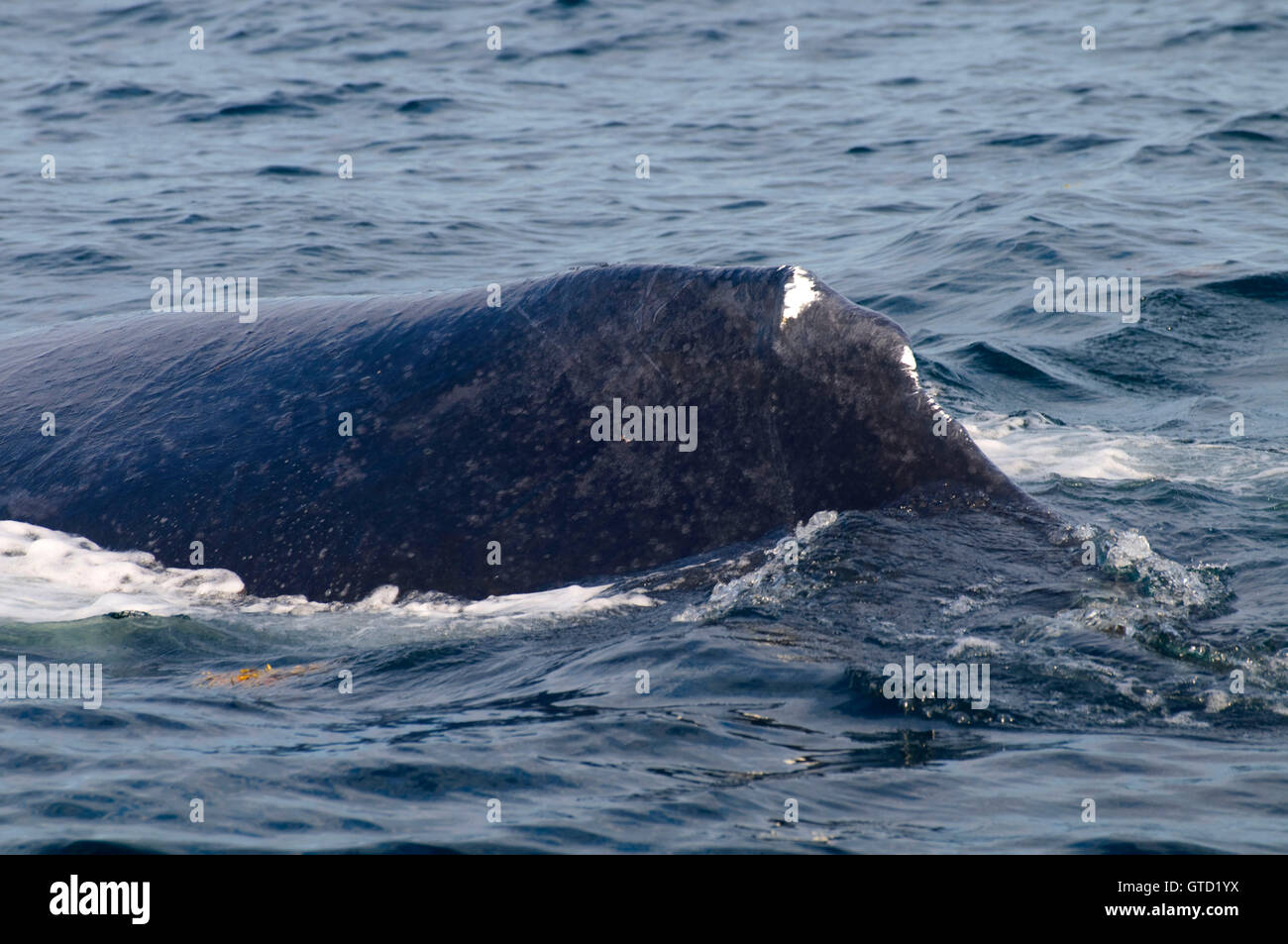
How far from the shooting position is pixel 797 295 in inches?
238

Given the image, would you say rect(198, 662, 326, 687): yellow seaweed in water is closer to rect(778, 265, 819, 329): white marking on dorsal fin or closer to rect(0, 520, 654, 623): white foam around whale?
rect(0, 520, 654, 623): white foam around whale

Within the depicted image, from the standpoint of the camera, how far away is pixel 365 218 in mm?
17281

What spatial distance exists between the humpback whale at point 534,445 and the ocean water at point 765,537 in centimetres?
15

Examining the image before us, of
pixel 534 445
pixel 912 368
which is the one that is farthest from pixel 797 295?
pixel 534 445

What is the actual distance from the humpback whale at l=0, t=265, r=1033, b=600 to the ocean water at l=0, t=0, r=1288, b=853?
0.50 ft

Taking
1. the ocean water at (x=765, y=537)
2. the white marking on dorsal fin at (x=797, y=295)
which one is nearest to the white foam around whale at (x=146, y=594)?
the ocean water at (x=765, y=537)

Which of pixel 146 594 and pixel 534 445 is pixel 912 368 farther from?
pixel 146 594

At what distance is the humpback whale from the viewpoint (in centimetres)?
611

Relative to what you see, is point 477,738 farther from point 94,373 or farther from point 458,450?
point 94,373

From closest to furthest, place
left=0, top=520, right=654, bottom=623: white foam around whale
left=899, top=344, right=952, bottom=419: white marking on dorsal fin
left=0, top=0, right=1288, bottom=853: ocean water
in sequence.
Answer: left=0, top=0, right=1288, bottom=853: ocean water → left=899, top=344, right=952, bottom=419: white marking on dorsal fin → left=0, top=520, right=654, bottom=623: white foam around whale

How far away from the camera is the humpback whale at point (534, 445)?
6105 mm

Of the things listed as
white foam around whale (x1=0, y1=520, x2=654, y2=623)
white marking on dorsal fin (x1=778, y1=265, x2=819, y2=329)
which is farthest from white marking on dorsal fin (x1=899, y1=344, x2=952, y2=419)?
A: white foam around whale (x1=0, y1=520, x2=654, y2=623)
